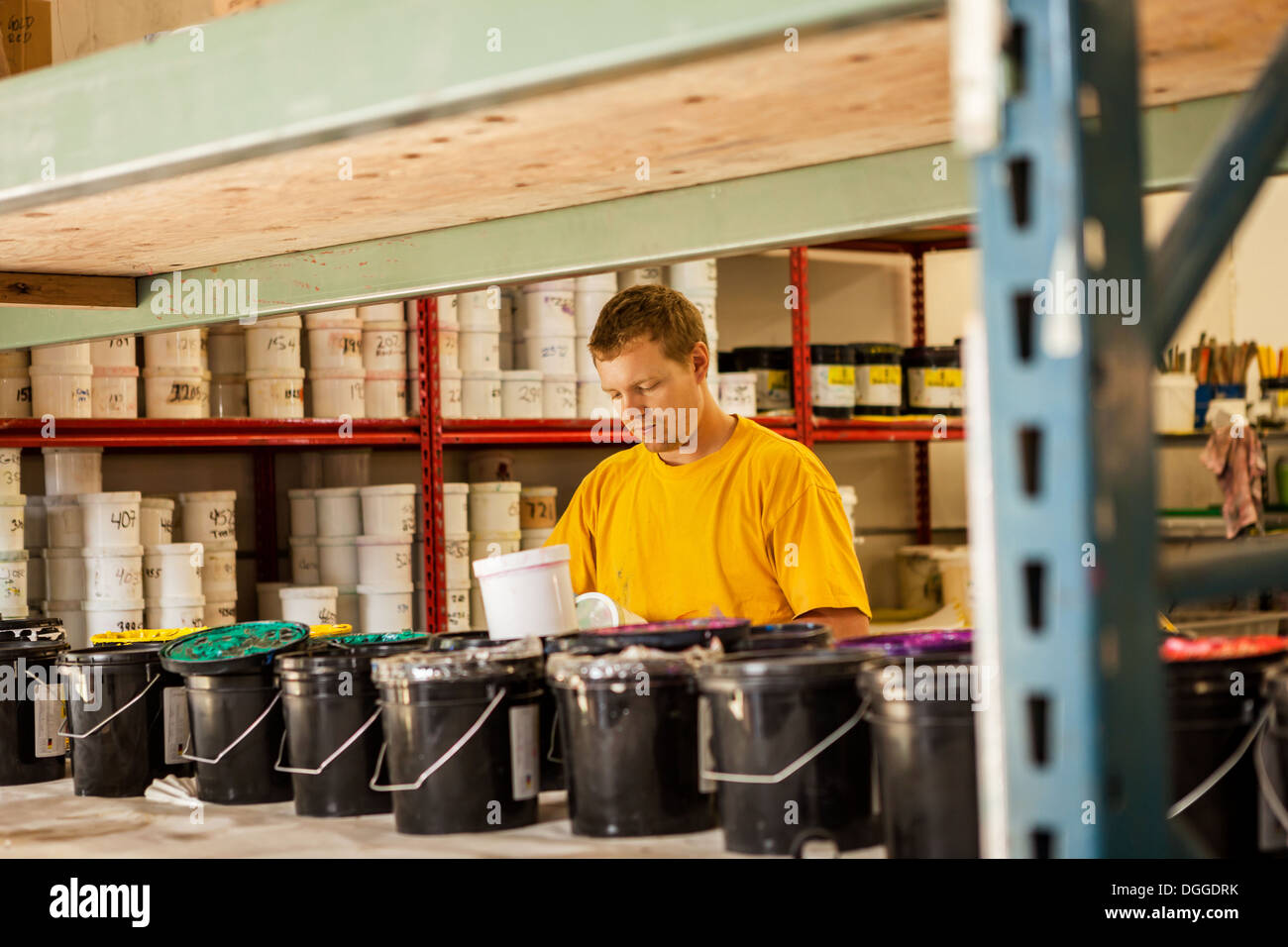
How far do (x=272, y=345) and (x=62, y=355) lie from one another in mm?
529

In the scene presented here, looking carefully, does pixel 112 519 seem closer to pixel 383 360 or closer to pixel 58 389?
pixel 58 389

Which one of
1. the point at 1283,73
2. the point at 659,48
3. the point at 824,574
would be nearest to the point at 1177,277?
the point at 1283,73

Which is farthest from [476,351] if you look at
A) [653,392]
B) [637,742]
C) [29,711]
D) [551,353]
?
[637,742]

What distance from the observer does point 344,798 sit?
1616 mm

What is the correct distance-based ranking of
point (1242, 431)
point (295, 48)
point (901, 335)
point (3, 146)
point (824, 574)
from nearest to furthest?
point (295, 48), point (3, 146), point (824, 574), point (1242, 431), point (901, 335)

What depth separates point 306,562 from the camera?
387cm

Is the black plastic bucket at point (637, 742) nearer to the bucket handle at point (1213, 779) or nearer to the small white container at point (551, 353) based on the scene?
the bucket handle at point (1213, 779)

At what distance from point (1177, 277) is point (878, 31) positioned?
0.87 feet

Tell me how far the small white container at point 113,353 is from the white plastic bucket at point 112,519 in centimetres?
35

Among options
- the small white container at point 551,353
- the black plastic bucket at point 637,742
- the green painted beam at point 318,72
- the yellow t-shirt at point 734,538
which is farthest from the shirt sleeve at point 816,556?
the small white container at point 551,353

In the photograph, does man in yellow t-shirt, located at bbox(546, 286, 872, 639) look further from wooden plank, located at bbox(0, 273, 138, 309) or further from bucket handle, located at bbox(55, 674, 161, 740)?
bucket handle, located at bbox(55, 674, 161, 740)

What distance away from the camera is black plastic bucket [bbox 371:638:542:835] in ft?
4.77
